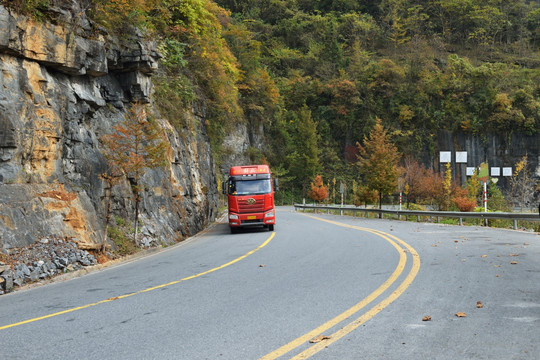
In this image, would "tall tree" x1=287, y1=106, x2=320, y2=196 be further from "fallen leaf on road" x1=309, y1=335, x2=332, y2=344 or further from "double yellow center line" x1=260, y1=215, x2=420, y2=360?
"fallen leaf on road" x1=309, y1=335, x2=332, y2=344

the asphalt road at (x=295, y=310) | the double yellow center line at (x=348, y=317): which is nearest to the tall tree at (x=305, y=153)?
the asphalt road at (x=295, y=310)

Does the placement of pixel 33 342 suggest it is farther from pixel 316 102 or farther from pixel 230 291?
pixel 316 102

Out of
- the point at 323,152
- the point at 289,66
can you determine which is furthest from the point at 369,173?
the point at 289,66

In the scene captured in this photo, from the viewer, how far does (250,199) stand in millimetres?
21438

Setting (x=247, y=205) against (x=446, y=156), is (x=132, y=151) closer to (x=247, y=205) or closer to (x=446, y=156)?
(x=247, y=205)

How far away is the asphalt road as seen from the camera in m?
4.52

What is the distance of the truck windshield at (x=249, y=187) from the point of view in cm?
2175

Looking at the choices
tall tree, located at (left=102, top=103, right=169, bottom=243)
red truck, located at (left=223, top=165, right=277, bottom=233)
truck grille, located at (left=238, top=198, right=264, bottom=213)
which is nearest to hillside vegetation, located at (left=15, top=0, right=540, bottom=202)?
red truck, located at (left=223, top=165, right=277, bottom=233)

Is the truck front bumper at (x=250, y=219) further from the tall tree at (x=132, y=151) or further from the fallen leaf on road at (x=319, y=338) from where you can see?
the fallen leaf on road at (x=319, y=338)

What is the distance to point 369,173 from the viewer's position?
33625 mm

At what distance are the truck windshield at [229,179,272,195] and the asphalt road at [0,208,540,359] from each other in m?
10.7

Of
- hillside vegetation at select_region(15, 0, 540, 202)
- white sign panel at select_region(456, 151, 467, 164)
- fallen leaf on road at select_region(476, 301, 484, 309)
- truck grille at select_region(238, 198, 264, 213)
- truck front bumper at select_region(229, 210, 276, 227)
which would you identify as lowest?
truck front bumper at select_region(229, 210, 276, 227)

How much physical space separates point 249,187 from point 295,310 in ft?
52.5

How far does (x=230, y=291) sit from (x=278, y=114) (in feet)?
213
